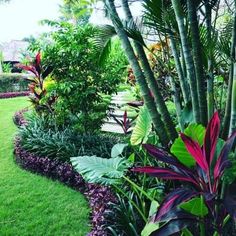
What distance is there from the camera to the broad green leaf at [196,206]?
1.52m

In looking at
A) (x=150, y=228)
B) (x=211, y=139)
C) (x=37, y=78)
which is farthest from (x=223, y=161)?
(x=37, y=78)

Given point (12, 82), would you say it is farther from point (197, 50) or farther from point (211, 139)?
point (211, 139)

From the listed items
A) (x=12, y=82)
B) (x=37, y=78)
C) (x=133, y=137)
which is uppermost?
(x=12, y=82)

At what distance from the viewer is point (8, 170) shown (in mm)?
4742

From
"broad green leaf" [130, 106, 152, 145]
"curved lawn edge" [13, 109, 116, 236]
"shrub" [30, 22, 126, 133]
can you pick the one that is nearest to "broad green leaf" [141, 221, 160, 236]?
"curved lawn edge" [13, 109, 116, 236]

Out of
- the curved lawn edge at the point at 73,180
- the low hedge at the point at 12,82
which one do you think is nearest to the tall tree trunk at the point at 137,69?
the curved lawn edge at the point at 73,180

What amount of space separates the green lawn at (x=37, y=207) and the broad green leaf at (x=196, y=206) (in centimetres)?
157

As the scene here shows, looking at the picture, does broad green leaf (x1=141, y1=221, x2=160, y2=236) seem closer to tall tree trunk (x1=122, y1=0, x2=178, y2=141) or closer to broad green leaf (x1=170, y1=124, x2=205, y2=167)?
broad green leaf (x1=170, y1=124, x2=205, y2=167)

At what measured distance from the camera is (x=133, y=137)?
8.98 ft

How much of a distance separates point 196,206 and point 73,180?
8.77 feet

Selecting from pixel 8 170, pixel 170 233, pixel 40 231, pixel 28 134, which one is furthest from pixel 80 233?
pixel 28 134

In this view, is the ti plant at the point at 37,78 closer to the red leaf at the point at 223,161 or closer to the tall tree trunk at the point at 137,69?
the tall tree trunk at the point at 137,69

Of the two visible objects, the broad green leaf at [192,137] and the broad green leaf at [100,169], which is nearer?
the broad green leaf at [192,137]

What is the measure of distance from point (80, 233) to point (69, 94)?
2588 mm
